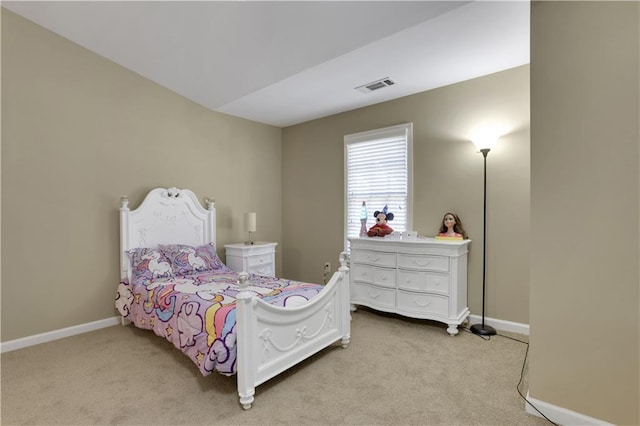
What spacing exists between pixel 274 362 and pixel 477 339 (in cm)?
205

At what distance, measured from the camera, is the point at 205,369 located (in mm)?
2092

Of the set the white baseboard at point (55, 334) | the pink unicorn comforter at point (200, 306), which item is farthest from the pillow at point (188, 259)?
the white baseboard at point (55, 334)

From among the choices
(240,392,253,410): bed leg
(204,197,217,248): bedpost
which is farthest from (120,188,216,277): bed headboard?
(240,392,253,410): bed leg

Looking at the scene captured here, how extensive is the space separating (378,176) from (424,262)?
4.44 ft

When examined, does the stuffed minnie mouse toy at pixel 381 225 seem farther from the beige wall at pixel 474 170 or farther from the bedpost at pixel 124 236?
the bedpost at pixel 124 236

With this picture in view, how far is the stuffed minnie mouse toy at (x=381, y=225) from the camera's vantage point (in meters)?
3.82

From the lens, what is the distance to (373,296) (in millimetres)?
3662

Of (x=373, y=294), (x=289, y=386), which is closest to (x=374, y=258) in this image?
(x=373, y=294)

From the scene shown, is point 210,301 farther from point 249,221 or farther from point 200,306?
point 249,221

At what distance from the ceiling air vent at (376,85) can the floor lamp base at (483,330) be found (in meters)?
2.73

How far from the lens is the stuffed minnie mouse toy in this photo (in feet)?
12.5

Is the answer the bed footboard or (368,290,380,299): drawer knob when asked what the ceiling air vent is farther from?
(368,290,380,299): drawer knob

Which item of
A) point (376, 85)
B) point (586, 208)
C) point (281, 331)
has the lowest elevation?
point (281, 331)

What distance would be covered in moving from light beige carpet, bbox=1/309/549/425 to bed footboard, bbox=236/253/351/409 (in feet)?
0.47
